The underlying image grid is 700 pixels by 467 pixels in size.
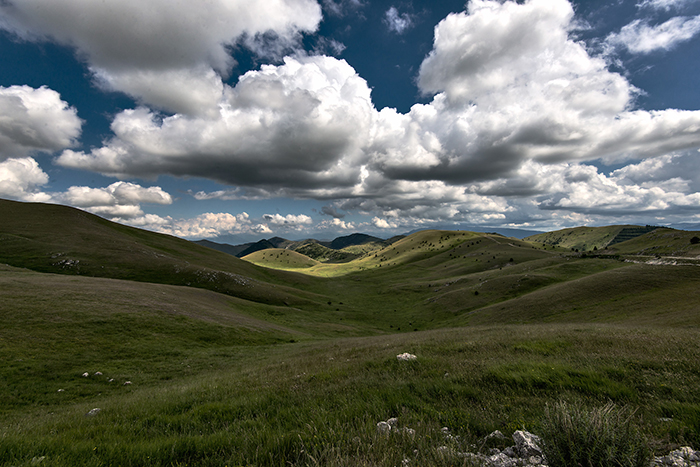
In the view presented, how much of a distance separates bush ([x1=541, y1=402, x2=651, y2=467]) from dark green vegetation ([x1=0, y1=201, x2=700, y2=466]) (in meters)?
0.16

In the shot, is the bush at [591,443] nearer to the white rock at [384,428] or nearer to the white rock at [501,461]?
the white rock at [501,461]

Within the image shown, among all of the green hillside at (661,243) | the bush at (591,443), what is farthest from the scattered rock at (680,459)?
the green hillside at (661,243)

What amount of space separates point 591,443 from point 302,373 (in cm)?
1072

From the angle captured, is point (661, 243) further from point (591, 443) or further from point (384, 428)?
point (384, 428)

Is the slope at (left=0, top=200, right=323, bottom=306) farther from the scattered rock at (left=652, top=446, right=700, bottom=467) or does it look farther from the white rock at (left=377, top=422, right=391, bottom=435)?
the scattered rock at (left=652, top=446, right=700, bottom=467)

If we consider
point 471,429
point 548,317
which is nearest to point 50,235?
point 471,429

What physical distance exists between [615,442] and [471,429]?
8.12 ft

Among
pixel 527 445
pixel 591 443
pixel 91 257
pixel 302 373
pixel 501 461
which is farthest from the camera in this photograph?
pixel 91 257

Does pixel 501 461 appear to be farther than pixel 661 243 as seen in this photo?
No

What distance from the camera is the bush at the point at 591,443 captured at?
11.4 feet

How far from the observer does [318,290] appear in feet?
360

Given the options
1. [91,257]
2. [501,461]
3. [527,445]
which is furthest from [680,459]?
[91,257]

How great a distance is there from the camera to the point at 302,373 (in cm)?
1211

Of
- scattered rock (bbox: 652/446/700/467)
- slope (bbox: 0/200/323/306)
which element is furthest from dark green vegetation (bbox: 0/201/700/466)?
slope (bbox: 0/200/323/306)
